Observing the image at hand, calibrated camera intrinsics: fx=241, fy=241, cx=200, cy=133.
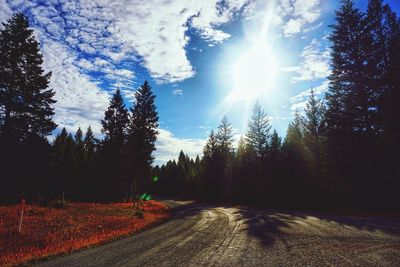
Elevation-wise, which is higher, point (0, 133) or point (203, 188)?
point (0, 133)

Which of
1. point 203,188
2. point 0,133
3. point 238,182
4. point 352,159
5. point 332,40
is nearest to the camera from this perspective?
point 0,133

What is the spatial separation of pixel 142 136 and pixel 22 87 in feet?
49.0

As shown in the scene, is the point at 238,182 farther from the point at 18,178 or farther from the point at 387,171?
the point at 18,178

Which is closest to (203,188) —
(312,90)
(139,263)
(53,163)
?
(312,90)

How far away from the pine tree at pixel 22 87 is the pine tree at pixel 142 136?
11.0 m

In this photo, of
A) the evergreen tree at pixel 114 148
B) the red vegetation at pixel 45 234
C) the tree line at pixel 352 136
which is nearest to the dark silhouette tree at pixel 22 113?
the red vegetation at pixel 45 234

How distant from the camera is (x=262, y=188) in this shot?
35094 mm

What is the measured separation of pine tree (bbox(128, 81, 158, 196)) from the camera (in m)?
32.7

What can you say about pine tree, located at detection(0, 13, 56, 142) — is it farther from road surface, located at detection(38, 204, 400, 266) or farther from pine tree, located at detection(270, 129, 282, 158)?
pine tree, located at detection(270, 129, 282, 158)

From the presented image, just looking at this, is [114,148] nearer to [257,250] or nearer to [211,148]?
[211,148]

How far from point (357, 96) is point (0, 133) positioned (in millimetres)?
32646

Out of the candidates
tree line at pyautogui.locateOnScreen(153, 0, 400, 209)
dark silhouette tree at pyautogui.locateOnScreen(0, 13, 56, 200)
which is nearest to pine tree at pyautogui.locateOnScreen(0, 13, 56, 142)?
dark silhouette tree at pyautogui.locateOnScreen(0, 13, 56, 200)

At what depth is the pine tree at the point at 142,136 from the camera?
32656mm

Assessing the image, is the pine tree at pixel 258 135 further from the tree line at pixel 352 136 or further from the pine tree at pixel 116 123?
the pine tree at pixel 116 123
